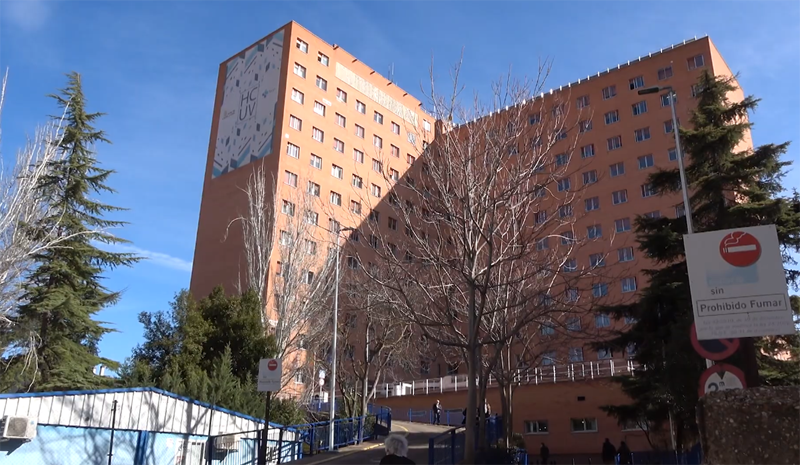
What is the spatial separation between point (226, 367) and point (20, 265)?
7.40 m

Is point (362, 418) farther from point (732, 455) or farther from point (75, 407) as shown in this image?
point (732, 455)

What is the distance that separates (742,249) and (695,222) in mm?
14371

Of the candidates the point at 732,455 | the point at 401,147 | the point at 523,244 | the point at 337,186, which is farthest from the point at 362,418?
the point at 401,147

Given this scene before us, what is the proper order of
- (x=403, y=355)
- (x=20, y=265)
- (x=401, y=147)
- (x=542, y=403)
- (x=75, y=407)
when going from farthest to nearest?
(x=401, y=147) → (x=403, y=355) → (x=542, y=403) → (x=20, y=265) → (x=75, y=407)

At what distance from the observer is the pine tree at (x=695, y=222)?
1827 cm

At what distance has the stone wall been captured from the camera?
2.44 meters

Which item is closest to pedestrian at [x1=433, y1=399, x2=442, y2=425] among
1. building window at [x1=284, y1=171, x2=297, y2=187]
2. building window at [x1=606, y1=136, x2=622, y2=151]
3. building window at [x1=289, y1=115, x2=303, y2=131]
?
building window at [x1=284, y1=171, x2=297, y2=187]

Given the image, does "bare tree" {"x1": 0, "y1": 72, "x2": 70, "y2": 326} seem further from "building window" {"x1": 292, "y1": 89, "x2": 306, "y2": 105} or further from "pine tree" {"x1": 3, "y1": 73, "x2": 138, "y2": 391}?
"building window" {"x1": 292, "y1": 89, "x2": 306, "y2": 105}

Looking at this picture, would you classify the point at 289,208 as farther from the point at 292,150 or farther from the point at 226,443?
the point at 226,443

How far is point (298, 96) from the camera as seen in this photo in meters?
51.3

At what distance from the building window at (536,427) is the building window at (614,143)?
2549 centimetres

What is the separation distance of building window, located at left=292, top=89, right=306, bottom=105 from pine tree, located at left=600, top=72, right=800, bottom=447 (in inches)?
1380

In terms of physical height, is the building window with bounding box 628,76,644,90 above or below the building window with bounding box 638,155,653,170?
above

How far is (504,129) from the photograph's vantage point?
47.0ft
